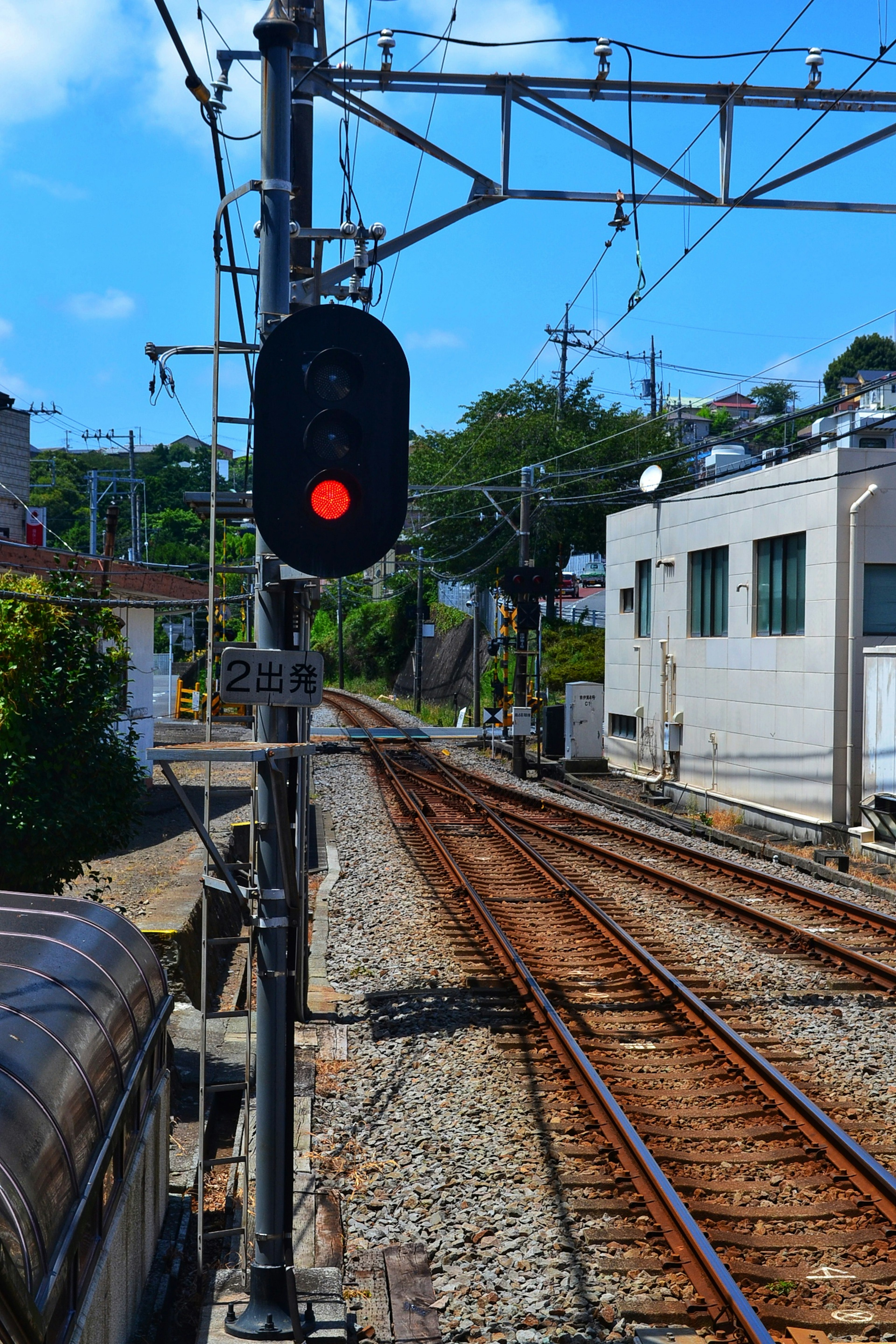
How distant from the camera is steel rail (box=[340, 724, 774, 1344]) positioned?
4.59 m

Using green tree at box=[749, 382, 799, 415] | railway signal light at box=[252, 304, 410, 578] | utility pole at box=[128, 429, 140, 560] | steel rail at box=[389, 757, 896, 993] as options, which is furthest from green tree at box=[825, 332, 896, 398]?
railway signal light at box=[252, 304, 410, 578]

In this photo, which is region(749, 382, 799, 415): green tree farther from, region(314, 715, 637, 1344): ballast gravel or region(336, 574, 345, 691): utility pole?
region(314, 715, 637, 1344): ballast gravel

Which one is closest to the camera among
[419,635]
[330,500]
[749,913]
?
[330,500]

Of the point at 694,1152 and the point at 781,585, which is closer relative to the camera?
the point at 694,1152

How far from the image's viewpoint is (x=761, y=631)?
20.2 m

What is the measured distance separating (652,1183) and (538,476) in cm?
4053

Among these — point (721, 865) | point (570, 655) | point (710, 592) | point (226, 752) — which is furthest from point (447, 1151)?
point (570, 655)

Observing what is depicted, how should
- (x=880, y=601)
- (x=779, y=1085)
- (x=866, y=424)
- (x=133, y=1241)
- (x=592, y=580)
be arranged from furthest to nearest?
(x=592, y=580)
(x=866, y=424)
(x=880, y=601)
(x=779, y=1085)
(x=133, y=1241)

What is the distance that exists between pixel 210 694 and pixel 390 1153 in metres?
3.37

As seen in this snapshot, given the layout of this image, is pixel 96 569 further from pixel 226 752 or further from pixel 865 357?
pixel 865 357

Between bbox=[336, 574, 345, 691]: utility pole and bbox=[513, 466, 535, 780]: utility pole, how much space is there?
2844cm

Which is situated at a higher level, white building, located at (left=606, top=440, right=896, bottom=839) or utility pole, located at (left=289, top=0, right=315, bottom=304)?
utility pole, located at (left=289, top=0, right=315, bottom=304)

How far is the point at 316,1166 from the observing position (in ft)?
20.3

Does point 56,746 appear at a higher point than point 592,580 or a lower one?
lower
